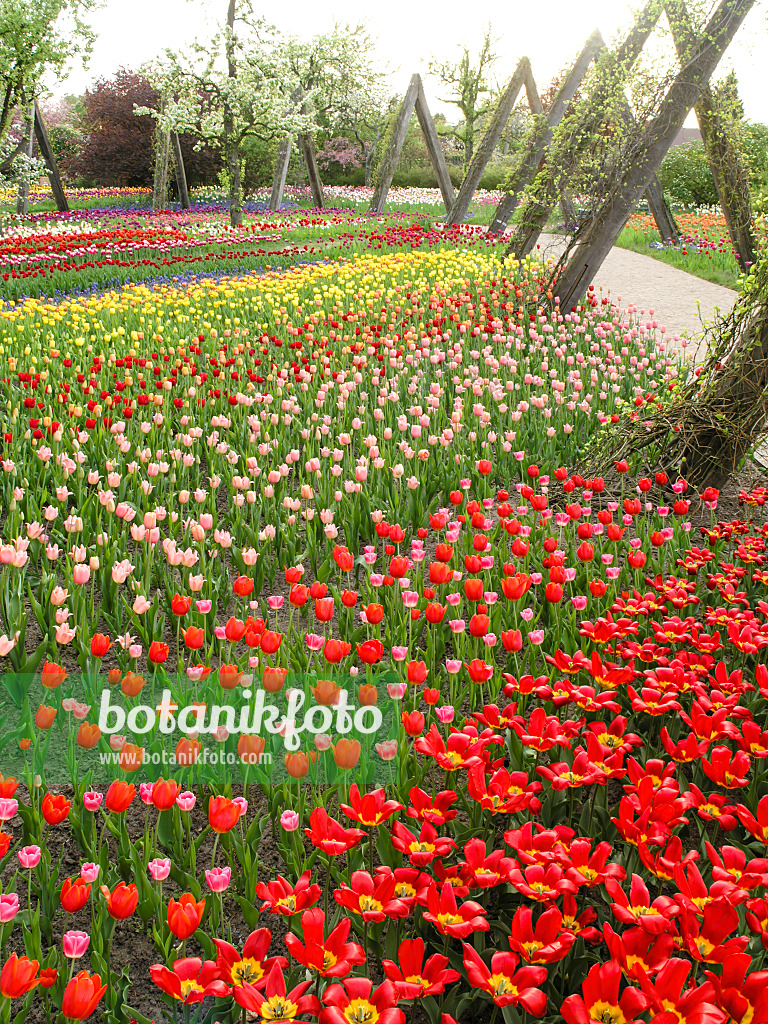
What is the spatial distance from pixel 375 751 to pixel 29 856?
1.01 metres

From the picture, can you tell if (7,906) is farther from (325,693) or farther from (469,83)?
(469,83)

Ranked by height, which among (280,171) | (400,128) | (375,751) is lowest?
(375,751)

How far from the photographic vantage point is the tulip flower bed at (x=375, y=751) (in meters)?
1.25

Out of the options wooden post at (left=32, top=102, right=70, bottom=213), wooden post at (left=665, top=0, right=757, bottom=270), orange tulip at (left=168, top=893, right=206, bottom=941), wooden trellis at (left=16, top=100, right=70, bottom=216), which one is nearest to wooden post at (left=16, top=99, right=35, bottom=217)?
wooden trellis at (left=16, top=100, right=70, bottom=216)

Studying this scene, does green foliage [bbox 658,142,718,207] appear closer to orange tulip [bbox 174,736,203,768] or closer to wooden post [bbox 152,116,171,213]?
wooden post [bbox 152,116,171,213]

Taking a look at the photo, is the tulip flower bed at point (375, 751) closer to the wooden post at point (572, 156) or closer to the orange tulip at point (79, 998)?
the orange tulip at point (79, 998)

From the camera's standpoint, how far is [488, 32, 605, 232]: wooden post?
1043 cm

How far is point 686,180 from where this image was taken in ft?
77.8

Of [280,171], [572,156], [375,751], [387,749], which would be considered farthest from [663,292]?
[280,171]

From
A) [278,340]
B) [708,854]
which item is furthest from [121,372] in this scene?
[708,854]

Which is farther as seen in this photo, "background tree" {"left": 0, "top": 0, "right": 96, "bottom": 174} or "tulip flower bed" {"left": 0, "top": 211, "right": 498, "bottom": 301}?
"background tree" {"left": 0, "top": 0, "right": 96, "bottom": 174}

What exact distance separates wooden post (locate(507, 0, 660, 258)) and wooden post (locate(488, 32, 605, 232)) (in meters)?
0.76

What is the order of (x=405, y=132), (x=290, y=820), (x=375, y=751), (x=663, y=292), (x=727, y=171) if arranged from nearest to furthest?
(x=290, y=820)
(x=375, y=751)
(x=727, y=171)
(x=663, y=292)
(x=405, y=132)

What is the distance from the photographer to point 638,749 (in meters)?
2.15
